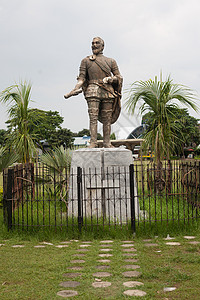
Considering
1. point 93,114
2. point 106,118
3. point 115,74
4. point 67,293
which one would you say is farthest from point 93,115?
point 67,293

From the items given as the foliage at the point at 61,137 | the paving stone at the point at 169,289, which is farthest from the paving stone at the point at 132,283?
the foliage at the point at 61,137

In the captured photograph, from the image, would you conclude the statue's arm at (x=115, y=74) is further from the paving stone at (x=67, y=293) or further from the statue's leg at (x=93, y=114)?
the paving stone at (x=67, y=293)

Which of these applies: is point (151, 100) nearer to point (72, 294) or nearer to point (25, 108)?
point (25, 108)

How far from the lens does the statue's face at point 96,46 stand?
680 cm

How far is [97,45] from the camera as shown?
22.3ft

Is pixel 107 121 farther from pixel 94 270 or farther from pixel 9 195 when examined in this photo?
pixel 94 270

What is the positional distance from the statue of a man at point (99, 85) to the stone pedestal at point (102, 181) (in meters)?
0.43

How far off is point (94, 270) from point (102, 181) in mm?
2561

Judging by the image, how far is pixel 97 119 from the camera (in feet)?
22.7

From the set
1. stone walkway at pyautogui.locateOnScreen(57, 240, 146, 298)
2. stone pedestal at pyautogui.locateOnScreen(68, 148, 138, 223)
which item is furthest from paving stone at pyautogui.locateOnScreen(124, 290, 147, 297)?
stone pedestal at pyautogui.locateOnScreen(68, 148, 138, 223)

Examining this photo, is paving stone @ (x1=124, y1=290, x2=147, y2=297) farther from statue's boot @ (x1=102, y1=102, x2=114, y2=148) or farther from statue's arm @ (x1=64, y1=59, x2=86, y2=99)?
statue's arm @ (x1=64, y1=59, x2=86, y2=99)

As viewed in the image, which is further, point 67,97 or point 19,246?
point 67,97

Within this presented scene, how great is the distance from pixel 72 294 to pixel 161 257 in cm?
160

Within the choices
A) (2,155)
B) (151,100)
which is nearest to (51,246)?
(2,155)
